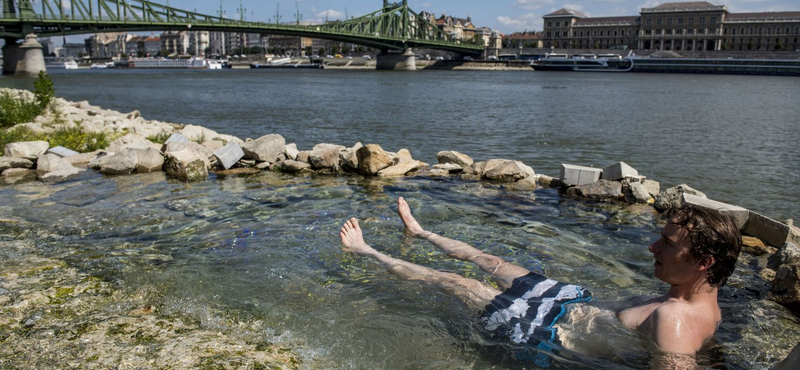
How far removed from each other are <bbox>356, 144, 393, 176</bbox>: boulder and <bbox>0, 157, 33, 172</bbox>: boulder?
16.4 feet

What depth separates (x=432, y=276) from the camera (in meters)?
3.85

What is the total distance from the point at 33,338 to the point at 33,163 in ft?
22.4

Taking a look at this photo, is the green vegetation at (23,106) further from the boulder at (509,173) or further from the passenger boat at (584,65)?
the passenger boat at (584,65)

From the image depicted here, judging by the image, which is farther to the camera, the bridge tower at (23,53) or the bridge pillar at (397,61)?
the bridge pillar at (397,61)

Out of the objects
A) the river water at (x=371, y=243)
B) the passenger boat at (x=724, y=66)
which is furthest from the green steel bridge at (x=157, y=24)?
the river water at (x=371, y=243)

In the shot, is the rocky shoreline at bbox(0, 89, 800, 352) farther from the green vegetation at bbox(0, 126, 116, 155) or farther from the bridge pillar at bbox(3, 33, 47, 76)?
the bridge pillar at bbox(3, 33, 47, 76)

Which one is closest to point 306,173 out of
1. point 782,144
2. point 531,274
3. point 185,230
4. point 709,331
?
point 185,230

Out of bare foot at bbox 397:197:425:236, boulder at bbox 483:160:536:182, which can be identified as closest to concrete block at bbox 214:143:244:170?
boulder at bbox 483:160:536:182

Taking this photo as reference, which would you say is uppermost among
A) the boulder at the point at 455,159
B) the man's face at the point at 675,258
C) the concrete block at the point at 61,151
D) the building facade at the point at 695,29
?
the building facade at the point at 695,29

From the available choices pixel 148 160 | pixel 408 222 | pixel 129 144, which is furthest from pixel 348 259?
pixel 129 144

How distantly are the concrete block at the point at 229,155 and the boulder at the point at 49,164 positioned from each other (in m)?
2.08

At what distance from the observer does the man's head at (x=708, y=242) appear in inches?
109

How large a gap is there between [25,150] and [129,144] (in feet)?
5.13

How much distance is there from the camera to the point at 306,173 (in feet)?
28.3
